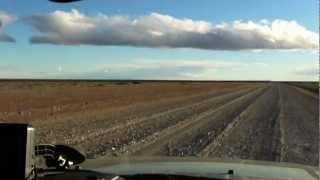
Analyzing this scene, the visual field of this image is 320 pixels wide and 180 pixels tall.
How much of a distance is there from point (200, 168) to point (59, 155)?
578mm

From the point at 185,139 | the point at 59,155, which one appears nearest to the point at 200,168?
the point at 59,155

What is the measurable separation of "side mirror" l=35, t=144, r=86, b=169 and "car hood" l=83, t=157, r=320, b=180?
111 millimetres

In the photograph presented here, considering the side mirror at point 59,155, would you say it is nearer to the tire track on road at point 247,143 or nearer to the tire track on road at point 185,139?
the tire track on road at point 247,143

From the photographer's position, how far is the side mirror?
2.17 metres

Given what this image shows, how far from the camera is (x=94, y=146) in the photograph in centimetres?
1381

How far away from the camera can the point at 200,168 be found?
8.13ft

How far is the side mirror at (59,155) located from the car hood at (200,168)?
4.4 inches

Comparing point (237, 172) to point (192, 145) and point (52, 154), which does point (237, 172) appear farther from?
point (192, 145)

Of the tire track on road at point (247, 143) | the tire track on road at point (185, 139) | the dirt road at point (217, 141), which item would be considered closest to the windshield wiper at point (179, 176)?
the tire track on road at point (247, 143)

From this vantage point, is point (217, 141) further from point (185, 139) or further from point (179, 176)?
point (179, 176)

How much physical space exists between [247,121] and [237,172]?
20.9 meters

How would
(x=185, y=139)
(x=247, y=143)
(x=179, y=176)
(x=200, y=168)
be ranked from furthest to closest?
(x=185, y=139), (x=247, y=143), (x=200, y=168), (x=179, y=176)

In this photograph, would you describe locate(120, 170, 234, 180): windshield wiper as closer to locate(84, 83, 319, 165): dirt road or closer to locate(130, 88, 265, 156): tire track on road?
locate(84, 83, 319, 165): dirt road

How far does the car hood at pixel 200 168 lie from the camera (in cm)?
226
